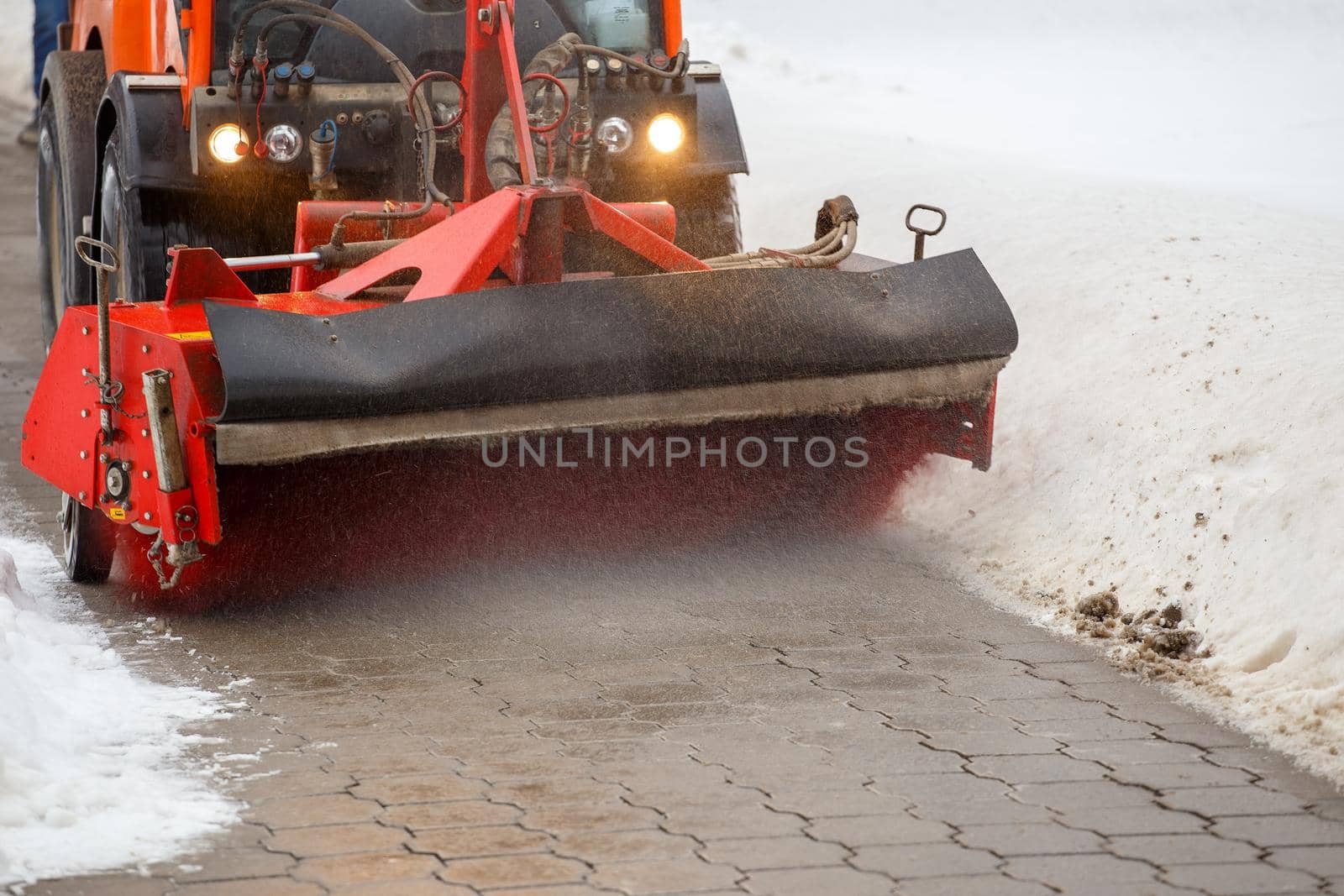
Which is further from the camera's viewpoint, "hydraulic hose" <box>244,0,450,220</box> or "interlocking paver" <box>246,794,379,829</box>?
"hydraulic hose" <box>244,0,450,220</box>

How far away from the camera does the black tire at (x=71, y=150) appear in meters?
6.23

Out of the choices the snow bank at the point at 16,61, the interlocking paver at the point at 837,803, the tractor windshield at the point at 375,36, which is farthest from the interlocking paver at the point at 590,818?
the snow bank at the point at 16,61

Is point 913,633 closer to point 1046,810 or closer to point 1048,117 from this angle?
point 1046,810

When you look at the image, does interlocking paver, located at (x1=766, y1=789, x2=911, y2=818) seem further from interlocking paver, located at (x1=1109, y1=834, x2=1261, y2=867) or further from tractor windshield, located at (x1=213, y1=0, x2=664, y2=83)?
tractor windshield, located at (x1=213, y1=0, x2=664, y2=83)

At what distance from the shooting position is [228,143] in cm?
525

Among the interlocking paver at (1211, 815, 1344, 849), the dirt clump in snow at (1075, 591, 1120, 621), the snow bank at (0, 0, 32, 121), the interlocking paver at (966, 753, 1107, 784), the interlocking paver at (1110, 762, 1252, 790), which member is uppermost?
the snow bank at (0, 0, 32, 121)

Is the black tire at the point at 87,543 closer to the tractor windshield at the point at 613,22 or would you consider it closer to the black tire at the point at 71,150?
the black tire at the point at 71,150

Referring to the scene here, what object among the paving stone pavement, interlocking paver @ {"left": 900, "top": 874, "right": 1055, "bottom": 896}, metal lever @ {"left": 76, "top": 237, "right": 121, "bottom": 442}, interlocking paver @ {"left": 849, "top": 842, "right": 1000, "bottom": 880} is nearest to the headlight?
the paving stone pavement

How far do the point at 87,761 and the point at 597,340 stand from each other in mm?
1616

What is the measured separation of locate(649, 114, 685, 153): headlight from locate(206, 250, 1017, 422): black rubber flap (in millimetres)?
1206

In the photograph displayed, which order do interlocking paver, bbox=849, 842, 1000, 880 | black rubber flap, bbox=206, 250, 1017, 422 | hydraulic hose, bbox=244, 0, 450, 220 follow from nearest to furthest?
interlocking paver, bbox=849, 842, 1000, 880 < black rubber flap, bbox=206, 250, 1017, 422 < hydraulic hose, bbox=244, 0, 450, 220

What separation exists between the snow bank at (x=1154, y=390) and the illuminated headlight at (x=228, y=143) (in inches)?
93.5

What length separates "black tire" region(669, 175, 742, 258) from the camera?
596 centimetres

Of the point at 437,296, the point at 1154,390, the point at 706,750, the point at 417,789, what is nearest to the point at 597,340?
the point at 437,296
